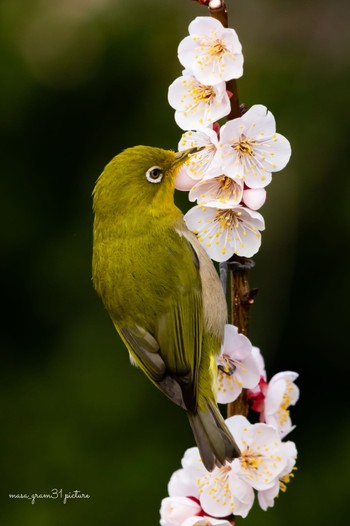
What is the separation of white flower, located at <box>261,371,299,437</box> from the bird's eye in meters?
0.73

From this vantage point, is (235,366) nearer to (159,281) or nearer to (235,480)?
(235,480)

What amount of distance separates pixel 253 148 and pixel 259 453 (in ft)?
2.70

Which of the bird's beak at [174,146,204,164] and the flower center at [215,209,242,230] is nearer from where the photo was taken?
the flower center at [215,209,242,230]

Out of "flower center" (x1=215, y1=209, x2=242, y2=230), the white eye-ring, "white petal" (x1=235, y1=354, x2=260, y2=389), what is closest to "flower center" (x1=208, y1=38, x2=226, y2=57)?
"flower center" (x1=215, y1=209, x2=242, y2=230)

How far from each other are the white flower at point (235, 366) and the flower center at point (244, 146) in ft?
1.53

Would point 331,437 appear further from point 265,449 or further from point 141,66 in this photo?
point 265,449

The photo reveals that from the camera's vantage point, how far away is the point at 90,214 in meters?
5.37

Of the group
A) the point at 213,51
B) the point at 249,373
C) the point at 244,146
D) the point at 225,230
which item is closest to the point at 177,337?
the point at 249,373

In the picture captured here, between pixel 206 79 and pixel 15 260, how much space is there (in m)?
3.39

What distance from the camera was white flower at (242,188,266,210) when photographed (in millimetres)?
2410

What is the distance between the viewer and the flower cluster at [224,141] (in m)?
2.34

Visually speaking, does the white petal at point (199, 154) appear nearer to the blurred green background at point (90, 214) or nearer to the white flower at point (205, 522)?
the white flower at point (205, 522)

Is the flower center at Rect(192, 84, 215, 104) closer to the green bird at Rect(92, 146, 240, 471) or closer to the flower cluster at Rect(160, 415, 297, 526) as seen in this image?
the green bird at Rect(92, 146, 240, 471)

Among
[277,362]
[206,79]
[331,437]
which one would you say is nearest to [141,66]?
[277,362]
